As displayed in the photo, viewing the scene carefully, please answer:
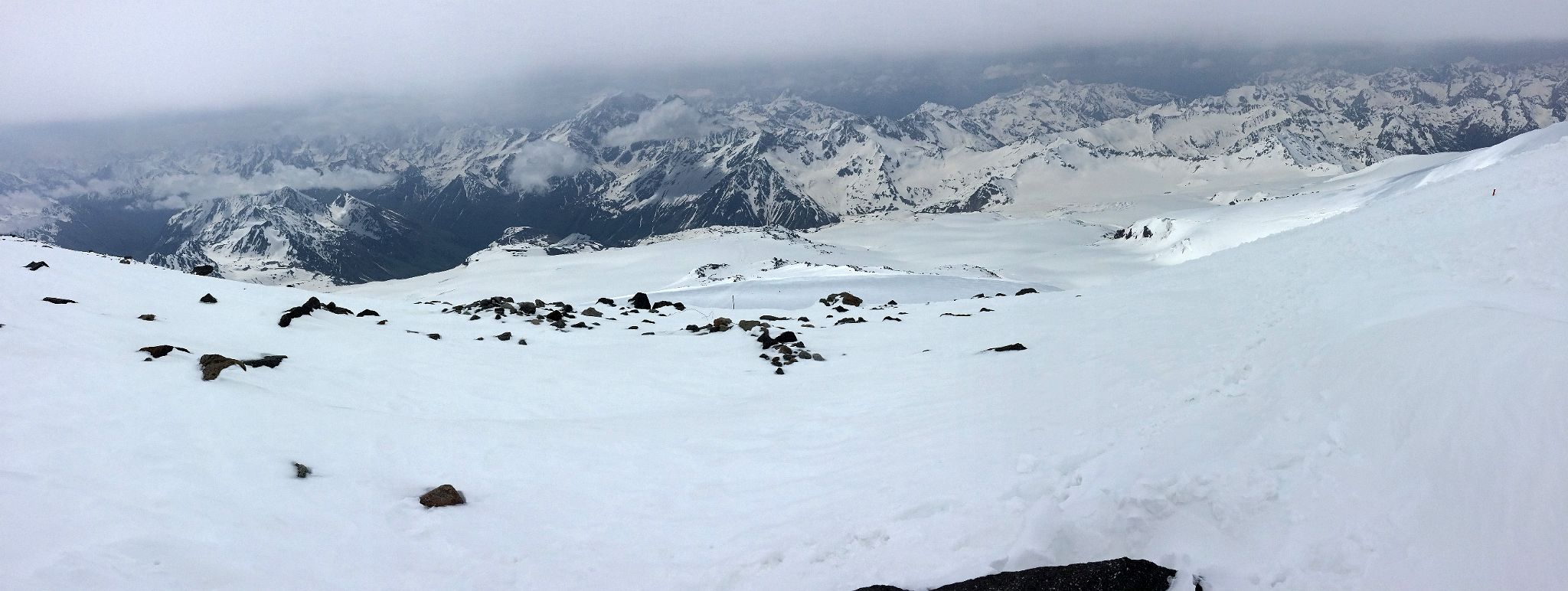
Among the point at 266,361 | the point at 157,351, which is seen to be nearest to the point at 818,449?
the point at 266,361

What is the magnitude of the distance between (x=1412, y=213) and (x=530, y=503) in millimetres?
29598

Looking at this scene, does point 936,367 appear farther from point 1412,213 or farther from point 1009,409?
point 1412,213

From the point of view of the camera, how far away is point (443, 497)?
311 inches

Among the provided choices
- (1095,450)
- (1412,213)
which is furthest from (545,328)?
(1412,213)

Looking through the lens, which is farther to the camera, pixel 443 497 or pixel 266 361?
pixel 266 361

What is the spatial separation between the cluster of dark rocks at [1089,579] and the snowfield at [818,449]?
1.17ft

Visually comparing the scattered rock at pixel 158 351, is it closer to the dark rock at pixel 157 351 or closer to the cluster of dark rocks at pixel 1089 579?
the dark rock at pixel 157 351

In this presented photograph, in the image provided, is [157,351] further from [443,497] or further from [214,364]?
[443,497]

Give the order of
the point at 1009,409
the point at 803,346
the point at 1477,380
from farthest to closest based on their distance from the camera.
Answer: the point at 803,346 < the point at 1009,409 < the point at 1477,380

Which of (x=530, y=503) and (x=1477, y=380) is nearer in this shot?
(x=1477, y=380)

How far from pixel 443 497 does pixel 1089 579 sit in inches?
279

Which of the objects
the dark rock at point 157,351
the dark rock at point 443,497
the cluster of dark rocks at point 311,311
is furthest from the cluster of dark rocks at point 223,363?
the dark rock at point 443,497

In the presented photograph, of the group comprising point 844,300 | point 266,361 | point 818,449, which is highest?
point 266,361

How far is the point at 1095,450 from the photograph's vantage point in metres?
8.27
